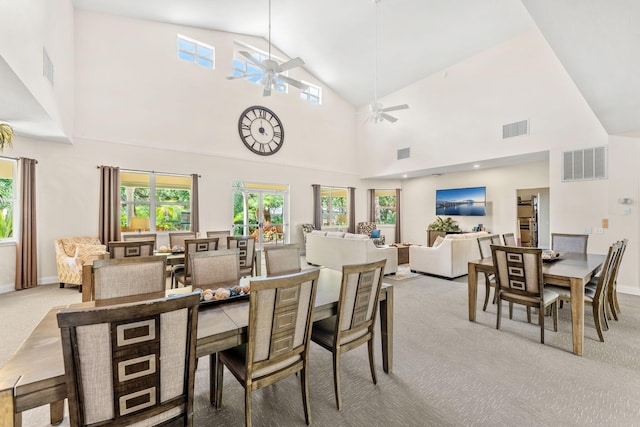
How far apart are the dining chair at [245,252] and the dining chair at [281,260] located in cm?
139

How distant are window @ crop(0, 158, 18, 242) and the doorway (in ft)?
13.4

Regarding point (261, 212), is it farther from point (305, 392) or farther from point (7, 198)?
point (305, 392)

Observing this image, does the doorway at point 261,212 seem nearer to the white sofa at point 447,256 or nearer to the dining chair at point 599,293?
the white sofa at point 447,256

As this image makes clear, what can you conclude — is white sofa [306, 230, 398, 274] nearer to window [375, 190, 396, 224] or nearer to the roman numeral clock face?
the roman numeral clock face

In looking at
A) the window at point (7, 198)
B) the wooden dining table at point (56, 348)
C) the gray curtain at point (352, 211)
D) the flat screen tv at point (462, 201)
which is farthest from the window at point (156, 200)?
the flat screen tv at point (462, 201)

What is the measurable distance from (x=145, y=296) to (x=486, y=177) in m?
8.93

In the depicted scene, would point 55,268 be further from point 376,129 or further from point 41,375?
point 376,129

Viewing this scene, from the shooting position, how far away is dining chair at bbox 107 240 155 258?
3318mm

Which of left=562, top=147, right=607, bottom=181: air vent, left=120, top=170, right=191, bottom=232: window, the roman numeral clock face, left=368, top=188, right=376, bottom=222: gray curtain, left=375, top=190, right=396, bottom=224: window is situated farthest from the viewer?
left=375, top=190, right=396, bottom=224: window

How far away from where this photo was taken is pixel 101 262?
6.45 feet

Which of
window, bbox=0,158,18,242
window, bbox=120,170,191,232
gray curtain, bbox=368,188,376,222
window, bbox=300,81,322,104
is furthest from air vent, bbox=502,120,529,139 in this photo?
window, bbox=0,158,18,242

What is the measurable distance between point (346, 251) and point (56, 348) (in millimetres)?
4950

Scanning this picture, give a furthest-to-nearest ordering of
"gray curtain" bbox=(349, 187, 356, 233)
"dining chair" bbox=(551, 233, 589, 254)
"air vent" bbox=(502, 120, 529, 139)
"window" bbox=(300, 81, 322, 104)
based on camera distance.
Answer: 1. "gray curtain" bbox=(349, 187, 356, 233)
2. "window" bbox=(300, 81, 322, 104)
3. "air vent" bbox=(502, 120, 529, 139)
4. "dining chair" bbox=(551, 233, 589, 254)

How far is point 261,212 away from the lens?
8211mm
